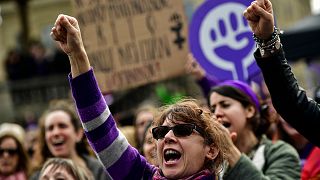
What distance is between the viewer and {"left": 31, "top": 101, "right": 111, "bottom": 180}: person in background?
527 centimetres

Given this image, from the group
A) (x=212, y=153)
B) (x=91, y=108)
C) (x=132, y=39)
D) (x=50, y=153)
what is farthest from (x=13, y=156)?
(x=212, y=153)

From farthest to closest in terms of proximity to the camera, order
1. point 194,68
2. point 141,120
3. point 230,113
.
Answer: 1. point 141,120
2. point 194,68
3. point 230,113

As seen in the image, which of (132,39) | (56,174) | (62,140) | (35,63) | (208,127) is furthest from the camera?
(35,63)

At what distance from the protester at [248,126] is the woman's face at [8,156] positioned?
2147 mm

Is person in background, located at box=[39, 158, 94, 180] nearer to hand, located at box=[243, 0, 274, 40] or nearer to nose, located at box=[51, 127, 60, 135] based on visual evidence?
nose, located at box=[51, 127, 60, 135]

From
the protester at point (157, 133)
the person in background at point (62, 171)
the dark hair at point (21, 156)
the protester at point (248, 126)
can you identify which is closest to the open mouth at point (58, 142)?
the dark hair at point (21, 156)

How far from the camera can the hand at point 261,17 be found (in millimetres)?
2914

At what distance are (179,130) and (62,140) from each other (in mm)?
2226

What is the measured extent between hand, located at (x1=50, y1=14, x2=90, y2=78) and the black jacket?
0.81m

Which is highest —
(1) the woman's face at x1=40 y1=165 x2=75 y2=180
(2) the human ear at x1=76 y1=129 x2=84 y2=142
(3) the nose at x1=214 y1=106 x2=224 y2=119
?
(3) the nose at x1=214 y1=106 x2=224 y2=119

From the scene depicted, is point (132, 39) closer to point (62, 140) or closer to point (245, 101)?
point (62, 140)

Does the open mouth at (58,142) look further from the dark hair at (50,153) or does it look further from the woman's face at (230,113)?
the woman's face at (230,113)

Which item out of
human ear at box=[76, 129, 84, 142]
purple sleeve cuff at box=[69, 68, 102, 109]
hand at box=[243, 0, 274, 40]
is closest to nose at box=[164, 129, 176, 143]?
purple sleeve cuff at box=[69, 68, 102, 109]

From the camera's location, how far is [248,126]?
14.8ft
